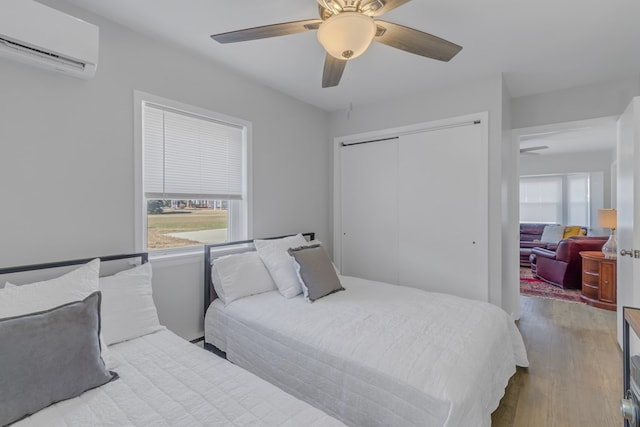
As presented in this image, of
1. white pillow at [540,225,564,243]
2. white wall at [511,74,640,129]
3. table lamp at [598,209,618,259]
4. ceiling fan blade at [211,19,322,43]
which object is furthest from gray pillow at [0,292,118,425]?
white pillow at [540,225,564,243]

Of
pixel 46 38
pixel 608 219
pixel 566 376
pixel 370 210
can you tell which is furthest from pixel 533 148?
pixel 46 38

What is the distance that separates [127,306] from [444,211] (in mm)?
2844

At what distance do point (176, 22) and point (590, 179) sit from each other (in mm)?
8388

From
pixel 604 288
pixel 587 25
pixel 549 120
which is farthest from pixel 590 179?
pixel 587 25

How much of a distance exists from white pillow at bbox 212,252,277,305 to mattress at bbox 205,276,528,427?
0.08 m

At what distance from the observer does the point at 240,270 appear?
98.1 inches

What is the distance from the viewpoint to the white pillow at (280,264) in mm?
2488

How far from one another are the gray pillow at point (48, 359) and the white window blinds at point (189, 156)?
1.12m

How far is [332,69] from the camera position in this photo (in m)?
2.03

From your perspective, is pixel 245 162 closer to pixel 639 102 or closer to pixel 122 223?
pixel 122 223

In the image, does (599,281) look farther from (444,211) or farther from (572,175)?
(572,175)

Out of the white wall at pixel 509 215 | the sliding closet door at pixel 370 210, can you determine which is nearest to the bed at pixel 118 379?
the sliding closet door at pixel 370 210

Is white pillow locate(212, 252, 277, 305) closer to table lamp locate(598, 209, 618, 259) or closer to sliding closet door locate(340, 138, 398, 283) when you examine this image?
sliding closet door locate(340, 138, 398, 283)

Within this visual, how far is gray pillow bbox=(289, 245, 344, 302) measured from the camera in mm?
2393
